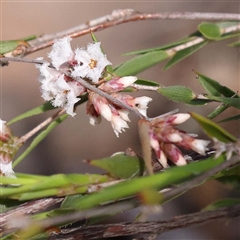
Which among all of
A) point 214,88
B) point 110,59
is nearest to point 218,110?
point 214,88

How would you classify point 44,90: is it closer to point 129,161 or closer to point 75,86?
point 75,86

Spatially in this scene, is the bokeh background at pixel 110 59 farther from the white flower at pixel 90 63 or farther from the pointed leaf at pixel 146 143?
the pointed leaf at pixel 146 143

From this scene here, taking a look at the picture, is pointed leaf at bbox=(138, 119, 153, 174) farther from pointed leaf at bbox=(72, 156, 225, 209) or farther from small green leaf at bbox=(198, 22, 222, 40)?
small green leaf at bbox=(198, 22, 222, 40)

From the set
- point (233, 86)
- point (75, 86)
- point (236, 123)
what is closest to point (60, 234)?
point (75, 86)

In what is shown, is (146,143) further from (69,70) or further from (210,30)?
Result: (210,30)

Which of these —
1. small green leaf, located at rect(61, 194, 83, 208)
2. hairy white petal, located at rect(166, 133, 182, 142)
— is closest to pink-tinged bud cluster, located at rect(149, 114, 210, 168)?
hairy white petal, located at rect(166, 133, 182, 142)

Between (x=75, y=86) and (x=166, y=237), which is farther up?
(x=75, y=86)
